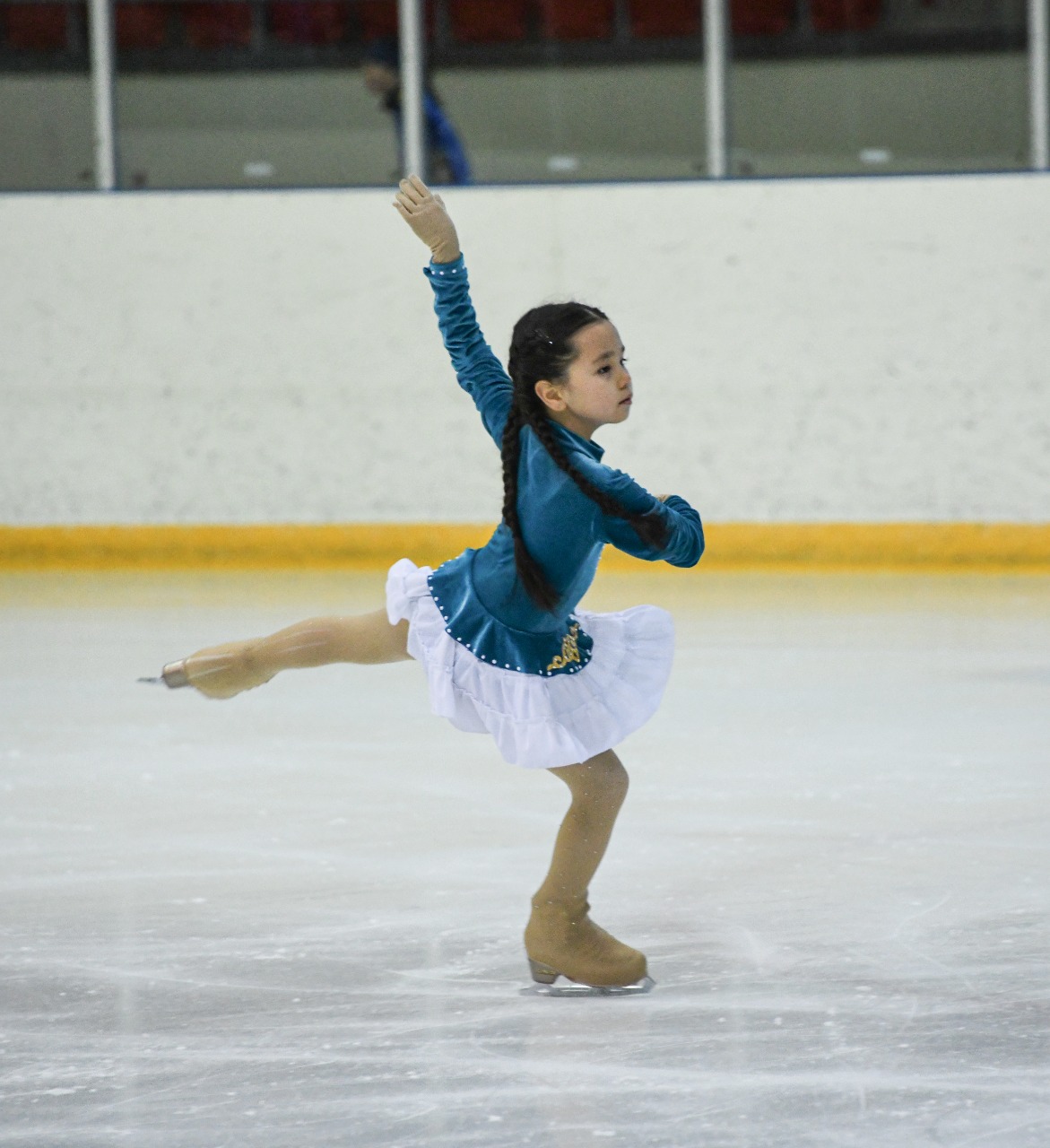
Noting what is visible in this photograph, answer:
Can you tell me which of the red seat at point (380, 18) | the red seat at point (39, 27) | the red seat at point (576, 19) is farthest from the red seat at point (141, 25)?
the red seat at point (576, 19)

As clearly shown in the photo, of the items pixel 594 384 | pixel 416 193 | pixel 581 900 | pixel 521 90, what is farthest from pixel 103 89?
pixel 581 900

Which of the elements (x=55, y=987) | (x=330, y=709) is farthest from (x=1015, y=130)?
(x=55, y=987)

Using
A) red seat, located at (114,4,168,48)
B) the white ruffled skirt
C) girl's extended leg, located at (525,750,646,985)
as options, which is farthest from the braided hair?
red seat, located at (114,4,168,48)

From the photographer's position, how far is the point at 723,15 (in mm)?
7738

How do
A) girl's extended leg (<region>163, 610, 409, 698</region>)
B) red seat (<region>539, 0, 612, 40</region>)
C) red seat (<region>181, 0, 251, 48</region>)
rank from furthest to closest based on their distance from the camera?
1. red seat (<region>181, 0, 251, 48</region>)
2. red seat (<region>539, 0, 612, 40</region>)
3. girl's extended leg (<region>163, 610, 409, 698</region>)

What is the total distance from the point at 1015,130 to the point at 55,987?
20.5 feet

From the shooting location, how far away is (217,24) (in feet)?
26.2

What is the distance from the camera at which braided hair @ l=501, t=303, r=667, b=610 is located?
7.79 feet

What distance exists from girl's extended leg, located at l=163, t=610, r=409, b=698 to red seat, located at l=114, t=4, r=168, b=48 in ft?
19.8

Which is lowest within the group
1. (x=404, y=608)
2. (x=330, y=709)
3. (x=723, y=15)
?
(x=330, y=709)

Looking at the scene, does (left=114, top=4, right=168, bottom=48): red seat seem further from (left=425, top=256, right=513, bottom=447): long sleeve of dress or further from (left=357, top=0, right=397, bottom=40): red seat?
(left=425, top=256, right=513, bottom=447): long sleeve of dress

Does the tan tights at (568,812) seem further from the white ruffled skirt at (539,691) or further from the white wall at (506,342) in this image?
the white wall at (506,342)

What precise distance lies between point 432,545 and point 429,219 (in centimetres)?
521

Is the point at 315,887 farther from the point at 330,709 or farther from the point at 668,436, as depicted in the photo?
the point at 668,436
